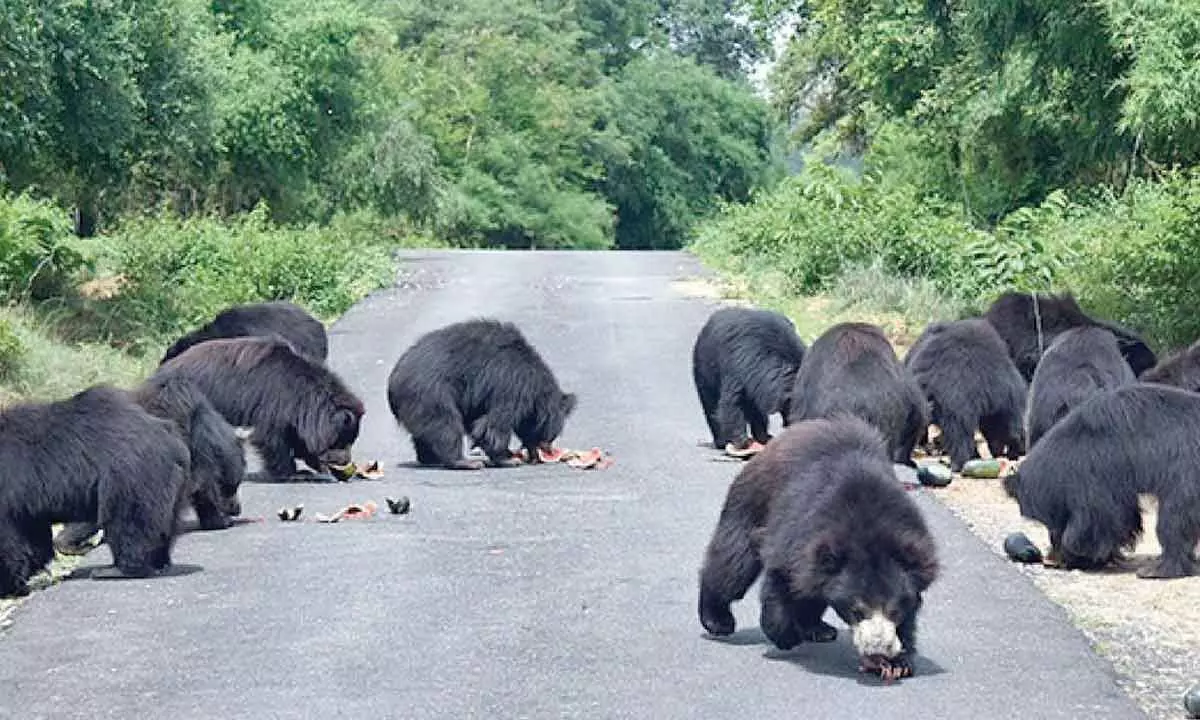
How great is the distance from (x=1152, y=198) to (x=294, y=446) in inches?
436

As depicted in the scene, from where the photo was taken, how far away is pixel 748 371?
52.6ft

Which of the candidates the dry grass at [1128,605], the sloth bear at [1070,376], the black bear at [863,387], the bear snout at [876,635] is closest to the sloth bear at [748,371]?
the black bear at [863,387]

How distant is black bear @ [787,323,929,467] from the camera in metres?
14.2

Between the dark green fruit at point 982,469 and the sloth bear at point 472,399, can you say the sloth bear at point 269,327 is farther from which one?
the dark green fruit at point 982,469

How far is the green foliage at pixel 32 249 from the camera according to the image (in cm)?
2312

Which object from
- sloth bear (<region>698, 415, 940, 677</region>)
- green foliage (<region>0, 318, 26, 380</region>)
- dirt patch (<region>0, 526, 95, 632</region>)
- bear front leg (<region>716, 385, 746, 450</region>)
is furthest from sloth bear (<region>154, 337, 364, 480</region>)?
sloth bear (<region>698, 415, 940, 677</region>)

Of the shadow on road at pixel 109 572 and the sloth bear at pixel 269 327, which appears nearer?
the shadow on road at pixel 109 572

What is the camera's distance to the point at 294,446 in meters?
15.1

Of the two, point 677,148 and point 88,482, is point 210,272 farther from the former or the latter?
point 677,148

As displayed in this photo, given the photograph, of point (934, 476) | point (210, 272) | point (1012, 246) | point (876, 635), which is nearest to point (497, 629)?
point (876, 635)

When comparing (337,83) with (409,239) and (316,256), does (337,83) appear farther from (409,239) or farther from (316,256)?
(409,239)

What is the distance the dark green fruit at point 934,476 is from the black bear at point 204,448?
474cm

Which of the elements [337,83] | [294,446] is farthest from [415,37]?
[294,446]

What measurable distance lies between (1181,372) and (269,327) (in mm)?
8083
